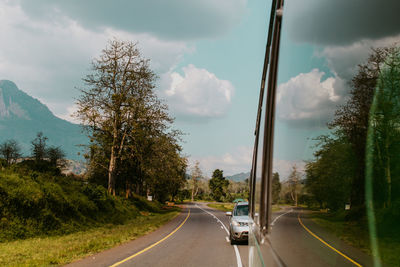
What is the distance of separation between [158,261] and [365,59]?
957 cm

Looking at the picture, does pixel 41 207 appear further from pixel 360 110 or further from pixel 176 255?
pixel 360 110

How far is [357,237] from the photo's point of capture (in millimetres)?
888

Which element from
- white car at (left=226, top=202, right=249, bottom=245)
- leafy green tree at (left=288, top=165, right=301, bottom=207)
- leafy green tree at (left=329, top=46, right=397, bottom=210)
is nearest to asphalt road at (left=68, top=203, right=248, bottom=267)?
white car at (left=226, top=202, right=249, bottom=245)

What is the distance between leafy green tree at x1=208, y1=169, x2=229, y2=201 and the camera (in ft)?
429

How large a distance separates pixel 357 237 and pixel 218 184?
132 metres

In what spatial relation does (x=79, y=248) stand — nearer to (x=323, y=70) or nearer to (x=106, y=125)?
(x=323, y=70)

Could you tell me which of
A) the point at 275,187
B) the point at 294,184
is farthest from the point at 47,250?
the point at 294,184

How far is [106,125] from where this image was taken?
29547 mm

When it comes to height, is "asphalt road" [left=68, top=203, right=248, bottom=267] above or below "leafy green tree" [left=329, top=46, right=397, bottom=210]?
below

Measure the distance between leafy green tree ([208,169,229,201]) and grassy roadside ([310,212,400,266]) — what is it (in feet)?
428

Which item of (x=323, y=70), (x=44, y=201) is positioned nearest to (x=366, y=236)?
(x=323, y=70)

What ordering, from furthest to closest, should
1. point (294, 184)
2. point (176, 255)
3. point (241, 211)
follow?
point (241, 211)
point (176, 255)
point (294, 184)

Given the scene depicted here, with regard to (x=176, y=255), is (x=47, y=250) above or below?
below

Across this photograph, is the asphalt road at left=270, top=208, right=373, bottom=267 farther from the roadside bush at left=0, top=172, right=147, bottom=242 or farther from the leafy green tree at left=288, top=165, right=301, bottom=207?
the roadside bush at left=0, top=172, right=147, bottom=242
